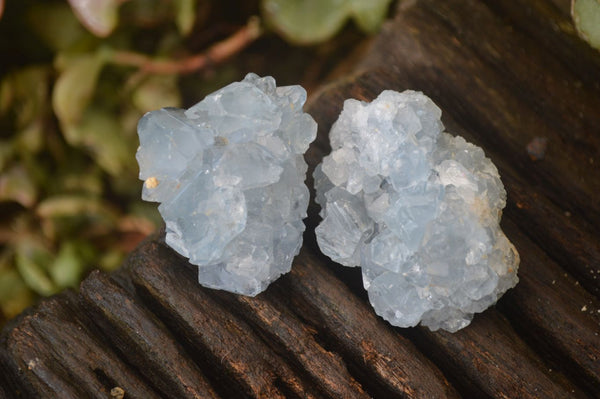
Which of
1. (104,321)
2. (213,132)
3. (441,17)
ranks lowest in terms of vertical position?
(104,321)

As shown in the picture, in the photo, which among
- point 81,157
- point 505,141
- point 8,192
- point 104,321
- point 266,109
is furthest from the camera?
point 81,157

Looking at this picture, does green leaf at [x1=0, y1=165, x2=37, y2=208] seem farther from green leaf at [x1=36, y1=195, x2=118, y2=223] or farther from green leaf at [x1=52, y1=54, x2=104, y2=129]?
green leaf at [x1=52, y1=54, x2=104, y2=129]

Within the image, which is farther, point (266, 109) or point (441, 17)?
point (441, 17)

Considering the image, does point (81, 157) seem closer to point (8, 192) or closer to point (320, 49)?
point (8, 192)

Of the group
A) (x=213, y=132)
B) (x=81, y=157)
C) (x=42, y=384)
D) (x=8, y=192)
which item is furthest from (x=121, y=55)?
(x=42, y=384)

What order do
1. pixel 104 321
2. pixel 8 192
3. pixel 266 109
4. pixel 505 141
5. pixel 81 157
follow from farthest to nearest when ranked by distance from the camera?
1. pixel 81 157
2. pixel 8 192
3. pixel 505 141
4. pixel 104 321
5. pixel 266 109

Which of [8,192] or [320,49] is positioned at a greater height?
[320,49]

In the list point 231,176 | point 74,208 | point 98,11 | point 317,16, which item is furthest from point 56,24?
point 231,176

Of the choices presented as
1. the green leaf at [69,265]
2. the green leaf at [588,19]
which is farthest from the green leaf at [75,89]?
the green leaf at [588,19]
